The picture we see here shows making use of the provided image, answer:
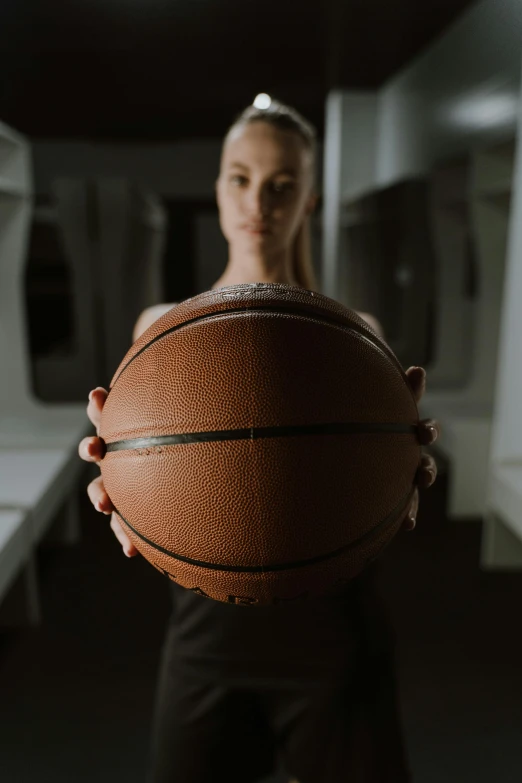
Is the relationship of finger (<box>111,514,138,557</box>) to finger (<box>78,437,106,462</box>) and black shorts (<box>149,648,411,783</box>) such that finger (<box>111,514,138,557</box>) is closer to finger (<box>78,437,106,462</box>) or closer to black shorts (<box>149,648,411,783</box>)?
finger (<box>78,437,106,462</box>)

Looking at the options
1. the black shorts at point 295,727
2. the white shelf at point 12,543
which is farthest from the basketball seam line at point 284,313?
the white shelf at point 12,543

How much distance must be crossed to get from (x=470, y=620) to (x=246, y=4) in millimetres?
1726

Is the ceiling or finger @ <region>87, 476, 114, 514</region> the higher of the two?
the ceiling

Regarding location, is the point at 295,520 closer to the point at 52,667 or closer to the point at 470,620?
the point at 52,667

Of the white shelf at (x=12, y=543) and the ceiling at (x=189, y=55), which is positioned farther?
the white shelf at (x=12, y=543)

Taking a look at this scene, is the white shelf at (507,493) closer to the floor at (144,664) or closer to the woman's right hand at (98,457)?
the floor at (144,664)

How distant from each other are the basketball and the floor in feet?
3.72

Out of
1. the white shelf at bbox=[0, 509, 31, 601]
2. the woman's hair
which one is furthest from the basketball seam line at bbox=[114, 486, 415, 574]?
the white shelf at bbox=[0, 509, 31, 601]

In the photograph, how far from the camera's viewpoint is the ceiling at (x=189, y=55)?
0.94m

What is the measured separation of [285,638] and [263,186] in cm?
55

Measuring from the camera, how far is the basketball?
44 centimetres

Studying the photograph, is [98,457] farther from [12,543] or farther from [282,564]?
[12,543]

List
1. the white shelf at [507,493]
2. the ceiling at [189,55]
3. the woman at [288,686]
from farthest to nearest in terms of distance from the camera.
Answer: the white shelf at [507,493]
the ceiling at [189,55]
the woman at [288,686]

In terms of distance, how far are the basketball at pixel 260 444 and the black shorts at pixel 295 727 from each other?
1.24 ft
